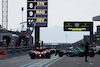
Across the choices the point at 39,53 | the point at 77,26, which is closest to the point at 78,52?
the point at 39,53

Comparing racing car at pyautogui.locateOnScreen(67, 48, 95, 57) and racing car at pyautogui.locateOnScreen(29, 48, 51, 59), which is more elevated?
racing car at pyautogui.locateOnScreen(29, 48, 51, 59)

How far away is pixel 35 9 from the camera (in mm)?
72625

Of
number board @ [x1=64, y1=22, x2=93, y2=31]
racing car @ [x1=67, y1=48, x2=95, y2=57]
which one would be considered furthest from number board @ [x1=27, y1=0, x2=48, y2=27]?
racing car @ [x1=67, y1=48, x2=95, y2=57]

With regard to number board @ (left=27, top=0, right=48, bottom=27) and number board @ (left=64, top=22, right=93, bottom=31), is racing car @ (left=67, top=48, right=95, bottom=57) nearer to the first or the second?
number board @ (left=64, top=22, right=93, bottom=31)

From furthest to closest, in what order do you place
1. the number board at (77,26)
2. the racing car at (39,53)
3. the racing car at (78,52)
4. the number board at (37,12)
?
1. the number board at (37,12)
2. the number board at (77,26)
3. the racing car at (78,52)
4. the racing car at (39,53)

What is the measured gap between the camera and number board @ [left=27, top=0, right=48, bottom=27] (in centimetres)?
7244

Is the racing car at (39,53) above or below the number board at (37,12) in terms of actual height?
below

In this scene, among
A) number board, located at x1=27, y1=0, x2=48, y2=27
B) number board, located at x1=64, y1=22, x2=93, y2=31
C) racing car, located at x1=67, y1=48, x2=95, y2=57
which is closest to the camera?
racing car, located at x1=67, y1=48, x2=95, y2=57

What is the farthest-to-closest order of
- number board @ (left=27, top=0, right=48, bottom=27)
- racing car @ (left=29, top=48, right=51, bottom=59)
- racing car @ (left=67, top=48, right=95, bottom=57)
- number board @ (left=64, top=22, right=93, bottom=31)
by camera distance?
1. number board @ (left=27, top=0, right=48, bottom=27)
2. number board @ (left=64, top=22, right=93, bottom=31)
3. racing car @ (left=67, top=48, right=95, bottom=57)
4. racing car @ (left=29, top=48, right=51, bottom=59)

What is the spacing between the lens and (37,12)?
72562mm

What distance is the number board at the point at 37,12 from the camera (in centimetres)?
7244

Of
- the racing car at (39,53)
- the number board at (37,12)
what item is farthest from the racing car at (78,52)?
the number board at (37,12)

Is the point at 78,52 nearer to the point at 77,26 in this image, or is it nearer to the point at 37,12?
the point at 77,26

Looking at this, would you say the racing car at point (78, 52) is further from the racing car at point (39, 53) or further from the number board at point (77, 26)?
the number board at point (77, 26)
